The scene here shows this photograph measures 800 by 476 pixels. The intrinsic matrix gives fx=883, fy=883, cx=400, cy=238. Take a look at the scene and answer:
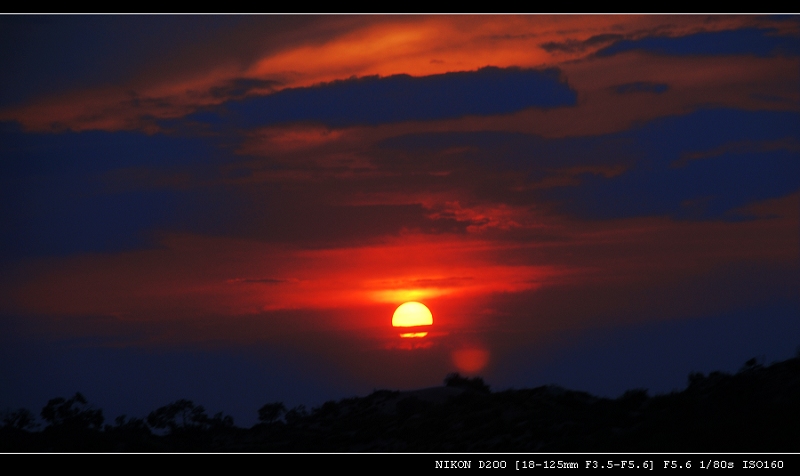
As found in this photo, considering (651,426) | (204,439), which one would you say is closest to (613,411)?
(651,426)

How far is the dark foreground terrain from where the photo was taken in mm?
26516

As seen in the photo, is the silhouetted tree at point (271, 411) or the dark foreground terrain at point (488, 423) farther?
the silhouetted tree at point (271, 411)

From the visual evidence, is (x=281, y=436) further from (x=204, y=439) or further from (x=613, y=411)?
(x=613, y=411)

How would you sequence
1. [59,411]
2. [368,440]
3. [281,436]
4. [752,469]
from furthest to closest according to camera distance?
[59,411] < [281,436] < [368,440] < [752,469]

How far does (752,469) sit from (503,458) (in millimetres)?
6397

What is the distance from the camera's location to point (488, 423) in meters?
35.5

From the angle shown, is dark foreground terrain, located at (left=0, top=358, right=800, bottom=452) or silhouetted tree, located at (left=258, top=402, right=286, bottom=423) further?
silhouetted tree, located at (left=258, top=402, right=286, bottom=423)

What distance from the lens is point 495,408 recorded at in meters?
38.1

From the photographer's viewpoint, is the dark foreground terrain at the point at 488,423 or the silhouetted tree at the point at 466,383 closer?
the dark foreground terrain at the point at 488,423

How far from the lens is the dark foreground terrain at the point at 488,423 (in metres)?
26.5

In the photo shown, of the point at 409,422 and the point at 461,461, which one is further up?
the point at 409,422

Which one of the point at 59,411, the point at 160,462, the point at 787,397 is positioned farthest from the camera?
the point at 59,411

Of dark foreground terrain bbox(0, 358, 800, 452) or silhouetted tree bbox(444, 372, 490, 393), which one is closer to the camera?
dark foreground terrain bbox(0, 358, 800, 452)

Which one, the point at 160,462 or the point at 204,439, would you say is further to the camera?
the point at 204,439
